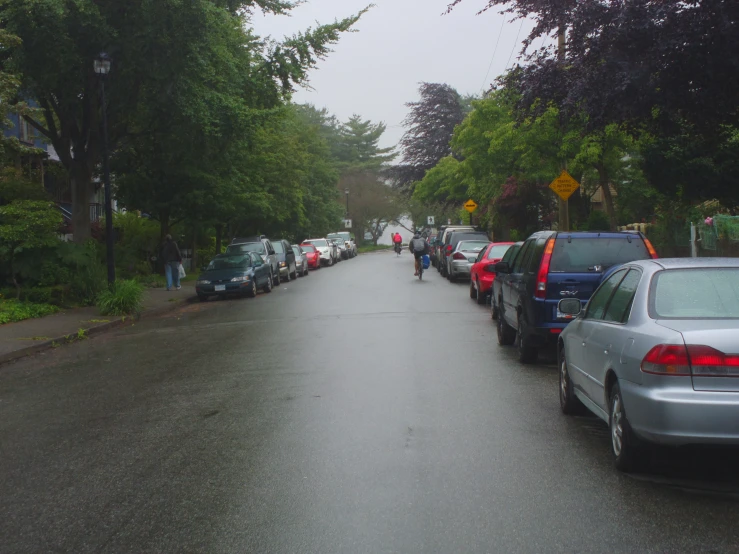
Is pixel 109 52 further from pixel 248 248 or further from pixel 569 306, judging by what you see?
pixel 569 306

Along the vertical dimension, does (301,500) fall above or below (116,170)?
below

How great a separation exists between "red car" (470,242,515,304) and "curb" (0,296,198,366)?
8054 mm

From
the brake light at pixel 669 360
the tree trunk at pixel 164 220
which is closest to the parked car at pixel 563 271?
the brake light at pixel 669 360

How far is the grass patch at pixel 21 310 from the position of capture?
1781 cm

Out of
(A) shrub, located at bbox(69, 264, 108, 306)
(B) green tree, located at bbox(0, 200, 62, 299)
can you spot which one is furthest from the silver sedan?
(A) shrub, located at bbox(69, 264, 108, 306)

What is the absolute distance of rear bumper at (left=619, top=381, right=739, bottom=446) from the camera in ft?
17.2

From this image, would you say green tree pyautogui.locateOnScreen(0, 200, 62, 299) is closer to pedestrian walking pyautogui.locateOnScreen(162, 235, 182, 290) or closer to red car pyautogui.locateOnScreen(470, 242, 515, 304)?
pedestrian walking pyautogui.locateOnScreen(162, 235, 182, 290)

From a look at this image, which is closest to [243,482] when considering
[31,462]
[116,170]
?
[31,462]

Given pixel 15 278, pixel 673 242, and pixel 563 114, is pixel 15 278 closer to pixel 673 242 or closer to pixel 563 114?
pixel 563 114

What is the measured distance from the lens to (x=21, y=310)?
1848 centimetres

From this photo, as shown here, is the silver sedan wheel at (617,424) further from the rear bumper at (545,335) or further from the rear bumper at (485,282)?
the rear bumper at (485,282)

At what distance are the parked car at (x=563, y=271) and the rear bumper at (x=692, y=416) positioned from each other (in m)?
5.32

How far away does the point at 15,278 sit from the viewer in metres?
20.1

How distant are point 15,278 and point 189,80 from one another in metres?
6.75
